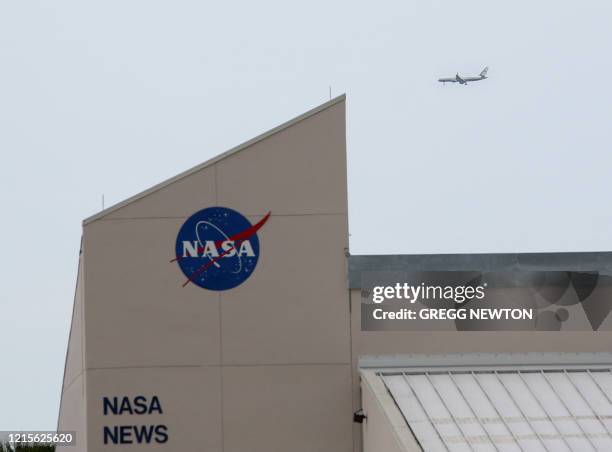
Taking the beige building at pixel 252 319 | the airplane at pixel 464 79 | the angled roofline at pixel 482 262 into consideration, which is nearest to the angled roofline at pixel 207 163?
the beige building at pixel 252 319

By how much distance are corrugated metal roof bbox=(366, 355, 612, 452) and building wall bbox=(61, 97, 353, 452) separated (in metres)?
1.77

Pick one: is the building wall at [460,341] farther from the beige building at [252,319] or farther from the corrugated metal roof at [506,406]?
the corrugated metal roof at [506,406]

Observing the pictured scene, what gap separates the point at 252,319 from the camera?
1175 inches

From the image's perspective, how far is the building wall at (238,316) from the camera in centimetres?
2962

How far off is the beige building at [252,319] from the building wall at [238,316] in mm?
22

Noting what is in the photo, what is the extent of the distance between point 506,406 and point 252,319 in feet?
18.6

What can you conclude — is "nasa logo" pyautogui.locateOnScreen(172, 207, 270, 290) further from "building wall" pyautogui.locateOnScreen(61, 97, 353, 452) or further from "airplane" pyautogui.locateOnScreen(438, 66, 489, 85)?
"airplane" pyautogui.locateOnScreen(438, 66, 489, 85)

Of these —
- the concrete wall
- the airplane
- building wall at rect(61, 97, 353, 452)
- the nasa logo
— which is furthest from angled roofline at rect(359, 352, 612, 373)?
the airplane

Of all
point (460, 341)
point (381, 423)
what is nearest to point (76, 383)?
point (381, 423)

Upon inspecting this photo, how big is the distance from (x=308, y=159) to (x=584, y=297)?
676cm

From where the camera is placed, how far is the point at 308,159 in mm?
30266

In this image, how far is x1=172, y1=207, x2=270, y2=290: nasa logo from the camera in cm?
2997

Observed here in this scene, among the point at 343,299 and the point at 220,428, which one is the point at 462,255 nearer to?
the point at 343,299

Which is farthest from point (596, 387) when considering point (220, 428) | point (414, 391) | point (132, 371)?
point (132, 371)
